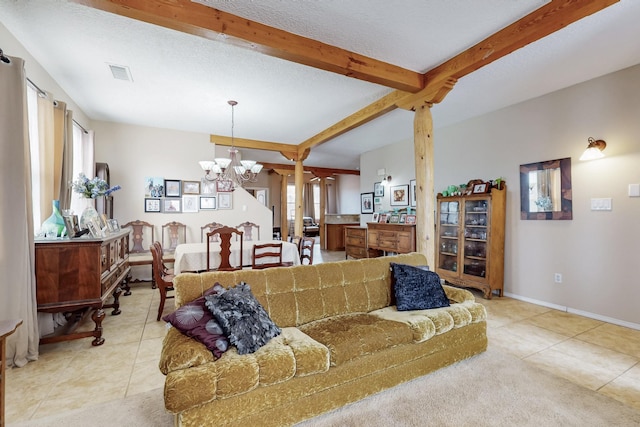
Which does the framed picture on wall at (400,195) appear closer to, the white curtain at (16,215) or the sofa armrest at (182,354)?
the sofa armrest at (182,354)

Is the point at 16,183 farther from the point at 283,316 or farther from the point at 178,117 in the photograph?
the point at 178,117

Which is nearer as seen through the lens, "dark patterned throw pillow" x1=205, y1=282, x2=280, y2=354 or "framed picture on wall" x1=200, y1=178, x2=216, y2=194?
"dark patterned throw pillow" x1=205, y1=282, x2=280, y2=354

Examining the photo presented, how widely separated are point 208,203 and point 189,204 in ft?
1.10

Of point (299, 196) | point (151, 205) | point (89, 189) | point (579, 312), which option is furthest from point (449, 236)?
point (151, 205)

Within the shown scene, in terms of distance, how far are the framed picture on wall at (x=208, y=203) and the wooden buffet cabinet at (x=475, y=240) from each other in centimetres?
412

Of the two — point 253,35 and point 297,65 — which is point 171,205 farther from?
point 253,35

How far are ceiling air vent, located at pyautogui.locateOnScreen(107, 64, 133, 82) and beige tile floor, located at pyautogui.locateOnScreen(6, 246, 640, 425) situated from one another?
105 inches

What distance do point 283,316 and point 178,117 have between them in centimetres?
391

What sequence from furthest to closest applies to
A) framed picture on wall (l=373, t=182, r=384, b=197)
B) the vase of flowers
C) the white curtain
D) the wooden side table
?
framed picture on wall (l=373, t=182, r=384, b=197) → the vase of flowers → the white curtain → the wooden side table

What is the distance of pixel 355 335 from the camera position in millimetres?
1822

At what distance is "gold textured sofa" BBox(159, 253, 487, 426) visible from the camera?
4.56 feet

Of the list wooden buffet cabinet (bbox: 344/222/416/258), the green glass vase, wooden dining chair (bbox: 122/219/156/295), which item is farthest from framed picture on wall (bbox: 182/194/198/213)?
wooden buffet cabinet (bbox: 344/222/416/258)

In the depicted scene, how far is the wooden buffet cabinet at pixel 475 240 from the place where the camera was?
396 centimetres

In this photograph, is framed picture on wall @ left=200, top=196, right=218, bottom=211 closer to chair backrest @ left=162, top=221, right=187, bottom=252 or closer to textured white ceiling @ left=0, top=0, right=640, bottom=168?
chair backrest @ left=162, top=221, right=187, bottom=252
